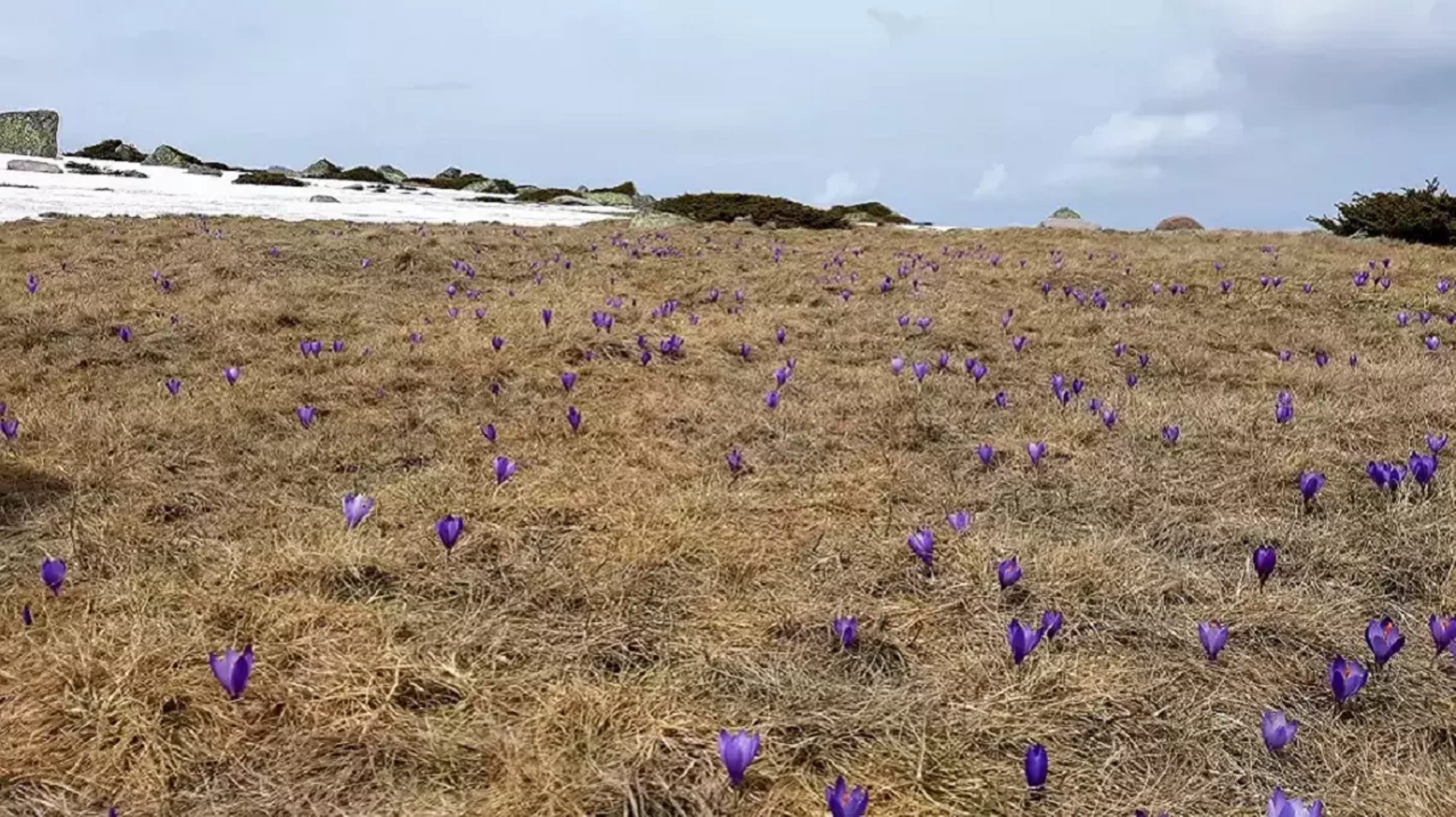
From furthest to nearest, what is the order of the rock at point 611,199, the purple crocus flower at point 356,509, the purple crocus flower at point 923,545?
the rock at point 611,199 < the purple crocus flower at point 356,509 < the purple crocus flower at point 923,545

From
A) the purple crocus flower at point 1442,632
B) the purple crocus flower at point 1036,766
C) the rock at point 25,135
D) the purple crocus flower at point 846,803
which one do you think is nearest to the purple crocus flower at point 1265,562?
the purple crocus flower at point 1442,632

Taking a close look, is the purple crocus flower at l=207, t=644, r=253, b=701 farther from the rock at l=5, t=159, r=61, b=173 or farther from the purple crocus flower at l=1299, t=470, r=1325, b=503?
the rock at l=5, t=159, r=61, b=173

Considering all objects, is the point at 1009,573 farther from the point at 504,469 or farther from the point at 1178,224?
the point at 1178,224

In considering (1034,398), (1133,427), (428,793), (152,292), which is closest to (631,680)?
(428,793)

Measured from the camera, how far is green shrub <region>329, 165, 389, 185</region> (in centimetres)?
3159

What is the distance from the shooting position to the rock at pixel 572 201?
2650cm

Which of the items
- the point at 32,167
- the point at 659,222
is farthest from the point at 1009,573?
the point at 32,167

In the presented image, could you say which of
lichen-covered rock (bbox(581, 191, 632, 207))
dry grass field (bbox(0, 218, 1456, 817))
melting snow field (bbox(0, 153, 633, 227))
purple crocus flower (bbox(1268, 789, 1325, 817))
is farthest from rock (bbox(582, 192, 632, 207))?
purple crocus flower (bbox(1268, 789, 1325, 817))

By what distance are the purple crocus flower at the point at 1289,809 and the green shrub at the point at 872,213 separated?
70.8 feet

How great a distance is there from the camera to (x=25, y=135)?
2628cm

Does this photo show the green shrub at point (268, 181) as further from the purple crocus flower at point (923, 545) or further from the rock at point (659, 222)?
the purple crocus flower at point (923, 545)

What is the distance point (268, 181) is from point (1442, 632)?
90.5 feet

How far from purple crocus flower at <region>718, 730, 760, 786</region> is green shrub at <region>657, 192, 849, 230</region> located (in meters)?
15.8

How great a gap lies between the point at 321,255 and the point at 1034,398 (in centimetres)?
732
